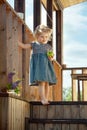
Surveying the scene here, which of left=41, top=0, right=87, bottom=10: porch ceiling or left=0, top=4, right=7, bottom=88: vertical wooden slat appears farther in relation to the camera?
left=41, top=0, right=87, bottom=10: porch ceiling

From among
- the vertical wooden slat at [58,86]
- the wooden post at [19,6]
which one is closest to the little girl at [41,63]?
the wooden post at [19,6]

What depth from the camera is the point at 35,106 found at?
17.1 feet

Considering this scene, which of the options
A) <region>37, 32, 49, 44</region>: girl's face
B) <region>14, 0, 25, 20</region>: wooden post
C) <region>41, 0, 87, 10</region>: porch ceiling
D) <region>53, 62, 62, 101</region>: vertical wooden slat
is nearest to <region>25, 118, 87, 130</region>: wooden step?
<region>37, 32, 49, 44</region>: girl's face

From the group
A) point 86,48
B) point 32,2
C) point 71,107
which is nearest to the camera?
point 71,107

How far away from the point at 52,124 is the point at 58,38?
5932 mm

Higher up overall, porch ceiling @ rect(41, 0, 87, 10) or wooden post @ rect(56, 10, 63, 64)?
porch ceiling @ rect(41, 0, 87, 10)

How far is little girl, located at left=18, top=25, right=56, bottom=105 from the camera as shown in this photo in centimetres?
522

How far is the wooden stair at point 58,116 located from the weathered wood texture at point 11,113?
0.21 meters

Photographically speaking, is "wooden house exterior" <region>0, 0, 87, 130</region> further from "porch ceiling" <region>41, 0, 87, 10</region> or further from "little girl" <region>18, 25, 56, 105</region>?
"porch ceiling" <region>41, 0, 87, 10</region>

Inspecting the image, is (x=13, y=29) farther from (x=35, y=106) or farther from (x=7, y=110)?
(x=7, y=110)

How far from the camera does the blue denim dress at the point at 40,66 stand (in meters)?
5.23

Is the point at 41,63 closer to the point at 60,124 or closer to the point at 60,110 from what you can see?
the point at 60,110

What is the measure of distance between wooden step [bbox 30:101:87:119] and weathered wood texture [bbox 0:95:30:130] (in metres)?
0.41

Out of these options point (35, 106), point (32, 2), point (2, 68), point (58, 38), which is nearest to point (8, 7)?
point (2, 68)
